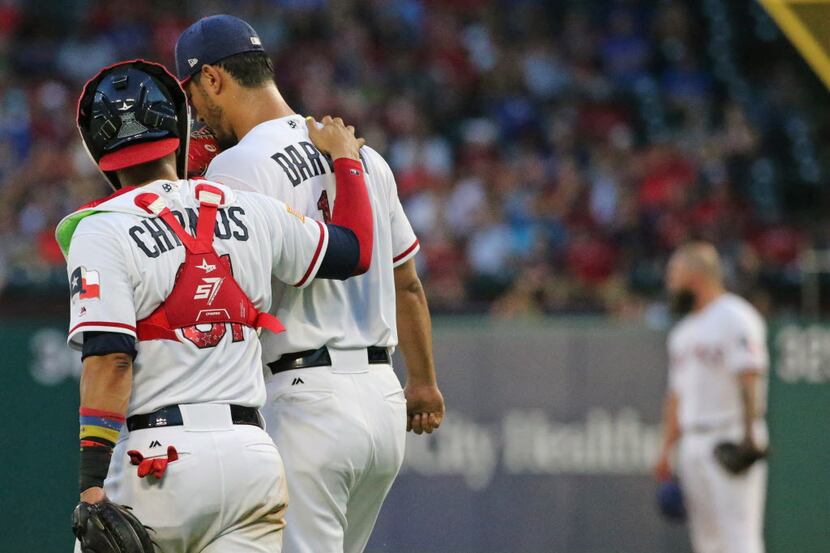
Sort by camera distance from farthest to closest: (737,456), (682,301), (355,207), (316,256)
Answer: (682,301)
(737,456)
(355,207)
(316,256)

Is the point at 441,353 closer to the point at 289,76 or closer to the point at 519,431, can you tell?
the point at 519,431

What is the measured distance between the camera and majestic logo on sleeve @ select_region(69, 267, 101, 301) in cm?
350

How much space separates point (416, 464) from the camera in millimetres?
10609

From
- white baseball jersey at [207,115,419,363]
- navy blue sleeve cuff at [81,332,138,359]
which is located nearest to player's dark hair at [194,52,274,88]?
white baseball jersey at [207,115,419,363]

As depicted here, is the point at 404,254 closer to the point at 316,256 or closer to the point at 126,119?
the point at 316,256

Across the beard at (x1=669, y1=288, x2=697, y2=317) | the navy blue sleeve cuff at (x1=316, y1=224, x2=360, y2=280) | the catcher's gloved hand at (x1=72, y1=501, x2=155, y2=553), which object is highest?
the navy blue sleeve cuff at (x1=316, y1=224, x2=360, y2=280)

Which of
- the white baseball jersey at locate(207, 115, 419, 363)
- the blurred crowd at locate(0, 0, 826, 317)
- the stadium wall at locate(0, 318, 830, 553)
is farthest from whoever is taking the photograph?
the blurred crowd at locate(0, 0, 826, 317)

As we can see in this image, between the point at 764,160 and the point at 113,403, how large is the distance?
12609 mm

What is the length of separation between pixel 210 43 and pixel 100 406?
4.83ft

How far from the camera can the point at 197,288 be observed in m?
3.63

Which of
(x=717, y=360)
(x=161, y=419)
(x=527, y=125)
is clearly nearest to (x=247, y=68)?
(x=161, y=419)

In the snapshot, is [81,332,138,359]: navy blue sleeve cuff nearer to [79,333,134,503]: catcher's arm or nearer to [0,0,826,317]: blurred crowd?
[79,333,134,503]: catcher's arm

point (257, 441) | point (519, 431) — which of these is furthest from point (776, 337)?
point (257, 441)

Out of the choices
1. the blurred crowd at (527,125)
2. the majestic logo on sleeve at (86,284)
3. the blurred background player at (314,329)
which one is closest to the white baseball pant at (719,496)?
the blurred crowd at (527,125)
